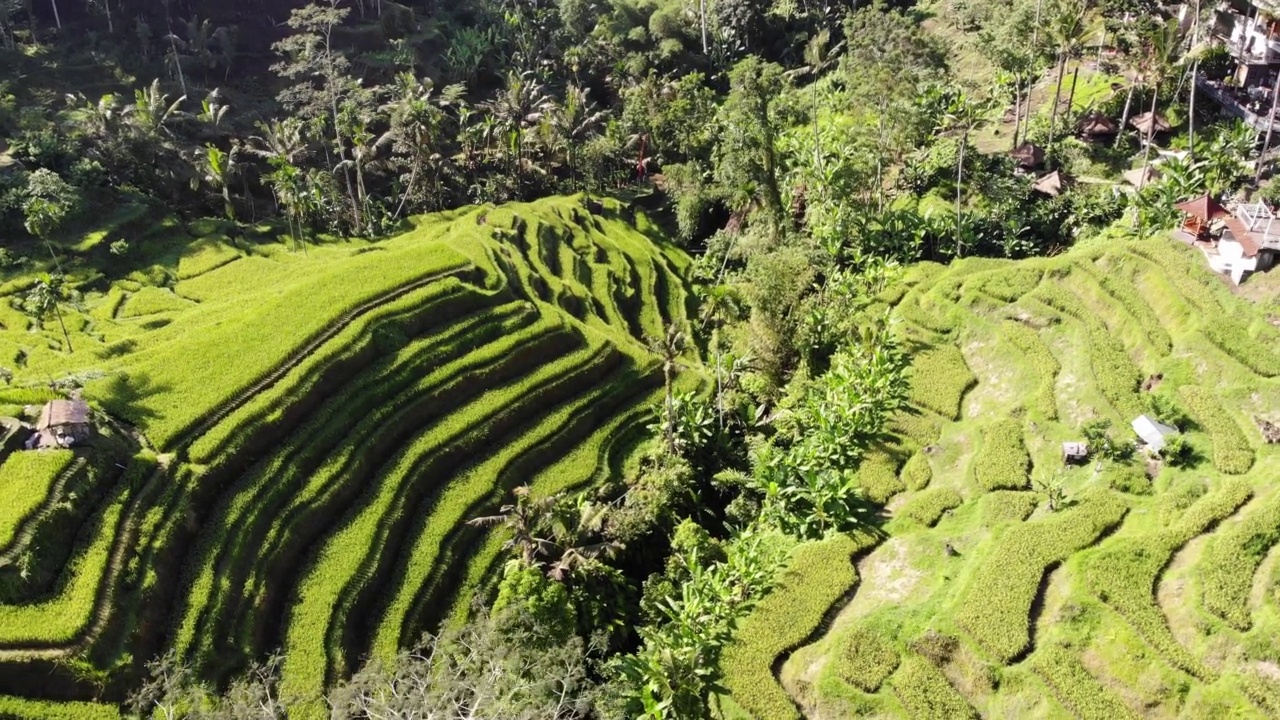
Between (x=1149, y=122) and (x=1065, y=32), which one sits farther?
(x=1065, y=32)

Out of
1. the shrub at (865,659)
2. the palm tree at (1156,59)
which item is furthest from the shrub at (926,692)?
the palm tree at (1156,59)

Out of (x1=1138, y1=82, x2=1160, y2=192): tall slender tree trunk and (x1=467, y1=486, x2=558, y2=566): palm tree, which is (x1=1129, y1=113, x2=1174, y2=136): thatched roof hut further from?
(x1=467, y1=486, x2=558, y2=566): palm tree

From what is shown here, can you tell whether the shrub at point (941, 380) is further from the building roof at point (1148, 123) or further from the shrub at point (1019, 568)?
the building roof at point (1148, 123)

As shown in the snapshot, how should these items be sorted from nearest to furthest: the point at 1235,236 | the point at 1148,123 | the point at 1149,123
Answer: the point at 1235,236
the point at 1149,123
the point at 1148,123

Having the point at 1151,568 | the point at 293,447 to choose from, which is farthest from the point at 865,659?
the point at 293,447

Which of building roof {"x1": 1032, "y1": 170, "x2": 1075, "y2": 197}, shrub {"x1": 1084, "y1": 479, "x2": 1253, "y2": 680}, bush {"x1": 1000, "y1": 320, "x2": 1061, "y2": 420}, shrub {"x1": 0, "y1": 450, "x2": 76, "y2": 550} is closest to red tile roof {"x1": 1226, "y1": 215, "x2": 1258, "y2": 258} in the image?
bush {"x1": 1000, "y1": 320, "x2": 1061, "y2": 420}

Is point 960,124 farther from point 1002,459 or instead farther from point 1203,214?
point 1002,459
